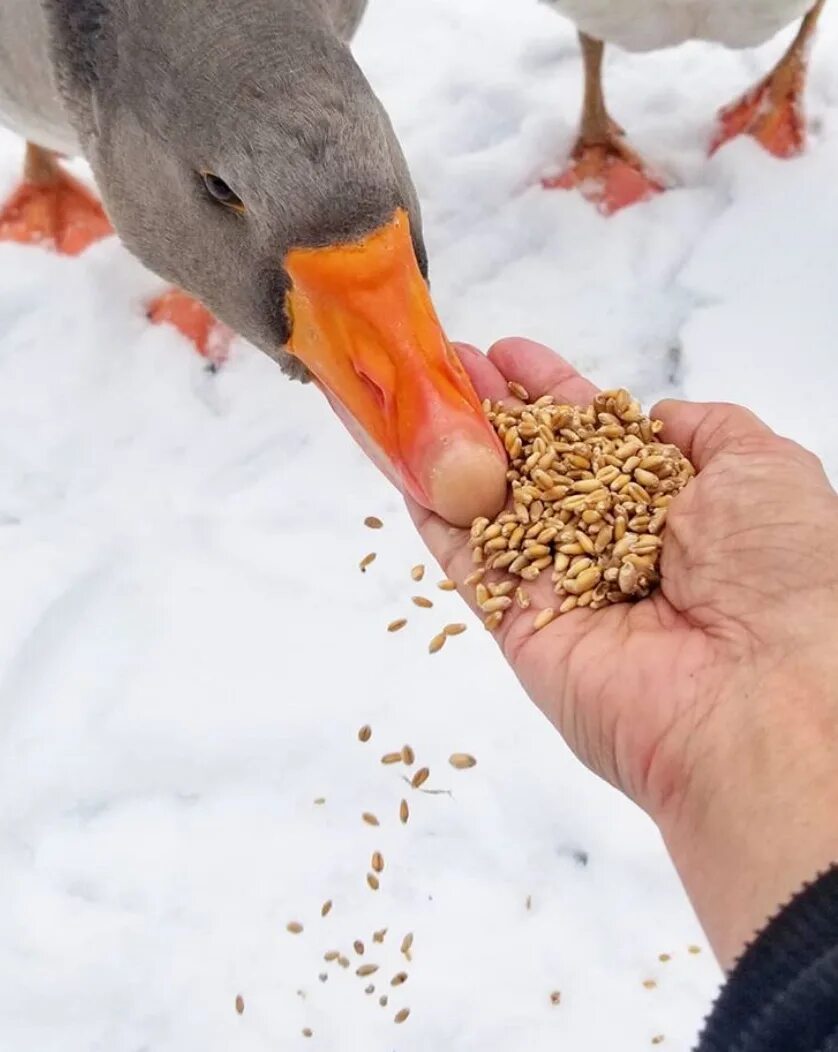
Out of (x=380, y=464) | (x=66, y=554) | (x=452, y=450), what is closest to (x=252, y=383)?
(x=66, y=554)

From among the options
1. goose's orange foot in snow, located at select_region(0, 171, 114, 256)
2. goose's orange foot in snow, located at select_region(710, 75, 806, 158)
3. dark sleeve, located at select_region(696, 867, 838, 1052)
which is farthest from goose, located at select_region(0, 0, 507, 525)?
goose's orange foot in snow, located at select_region(710, 75, 806, 158)

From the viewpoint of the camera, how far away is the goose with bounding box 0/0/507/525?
65.6 inches

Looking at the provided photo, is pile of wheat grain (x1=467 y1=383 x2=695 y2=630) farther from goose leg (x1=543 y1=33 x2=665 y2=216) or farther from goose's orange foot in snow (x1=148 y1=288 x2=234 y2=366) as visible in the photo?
goose leg (x1=543 y1=33 x2=665 y2=216)

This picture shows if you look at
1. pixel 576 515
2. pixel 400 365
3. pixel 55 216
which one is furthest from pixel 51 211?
pixel 576 515

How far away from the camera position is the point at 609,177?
3400 mm

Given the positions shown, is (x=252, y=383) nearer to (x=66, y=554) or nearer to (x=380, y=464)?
(x=66, y=554)

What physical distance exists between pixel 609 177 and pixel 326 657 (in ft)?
5.80

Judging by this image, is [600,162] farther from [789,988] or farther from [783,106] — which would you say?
[789,988]

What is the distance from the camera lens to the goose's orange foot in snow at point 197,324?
314 cm

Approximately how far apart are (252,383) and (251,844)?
130cm

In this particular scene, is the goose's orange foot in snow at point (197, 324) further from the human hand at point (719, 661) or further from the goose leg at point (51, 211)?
the human hand at point (719, 661)

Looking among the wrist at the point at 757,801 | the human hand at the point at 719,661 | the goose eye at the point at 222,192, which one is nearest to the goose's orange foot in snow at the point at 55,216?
the goose eye at the point at 222,192

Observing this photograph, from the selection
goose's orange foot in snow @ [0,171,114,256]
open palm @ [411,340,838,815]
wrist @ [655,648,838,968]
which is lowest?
wrist @ [655,648,838,968]

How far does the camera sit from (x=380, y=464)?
1856mm
